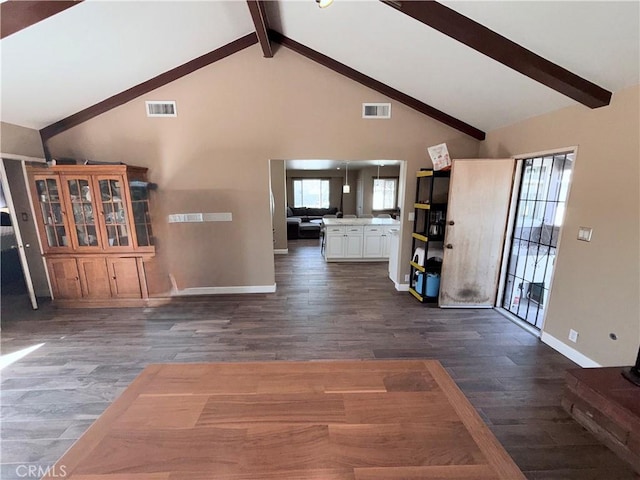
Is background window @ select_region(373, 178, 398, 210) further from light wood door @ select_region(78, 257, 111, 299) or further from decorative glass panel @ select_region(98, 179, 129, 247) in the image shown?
light wood door @ select_region(78, 257, 111, 299)

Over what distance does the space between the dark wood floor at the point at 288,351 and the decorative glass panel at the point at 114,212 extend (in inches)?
40.5

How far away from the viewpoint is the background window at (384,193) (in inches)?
393

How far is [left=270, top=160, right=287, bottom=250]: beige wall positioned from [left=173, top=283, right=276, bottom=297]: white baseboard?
2.57m

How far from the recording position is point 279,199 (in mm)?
6793

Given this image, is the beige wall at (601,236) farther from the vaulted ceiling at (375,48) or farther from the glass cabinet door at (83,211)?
the glass cabinet door at (83,211)

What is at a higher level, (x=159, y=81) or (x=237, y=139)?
(x=159, y=81)

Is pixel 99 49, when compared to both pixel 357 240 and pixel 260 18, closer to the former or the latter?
pixel 260 18

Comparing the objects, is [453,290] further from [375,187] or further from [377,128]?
[375,187]

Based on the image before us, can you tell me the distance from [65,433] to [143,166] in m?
3.31

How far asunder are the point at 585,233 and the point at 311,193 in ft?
30.1

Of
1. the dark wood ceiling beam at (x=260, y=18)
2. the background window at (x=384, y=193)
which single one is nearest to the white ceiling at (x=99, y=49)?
the dark wood ceiling beam at (x=260, y=18)

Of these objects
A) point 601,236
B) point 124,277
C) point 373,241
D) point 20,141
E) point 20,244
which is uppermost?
point 20,141

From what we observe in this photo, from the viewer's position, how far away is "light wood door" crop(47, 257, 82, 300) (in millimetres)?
3719

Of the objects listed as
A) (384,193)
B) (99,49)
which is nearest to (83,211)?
(99,49)
